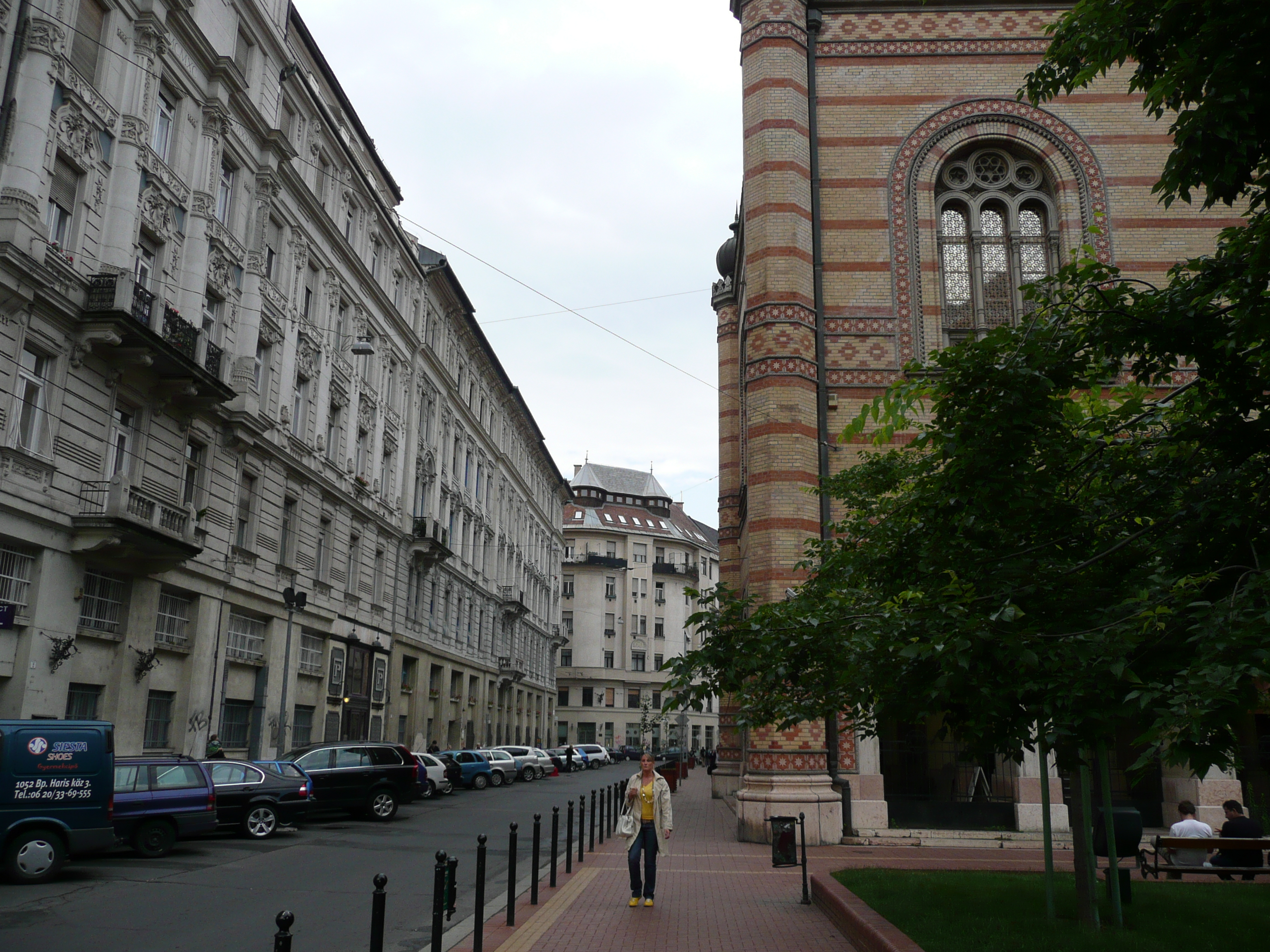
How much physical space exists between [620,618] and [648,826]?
86.0m

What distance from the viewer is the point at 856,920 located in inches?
367

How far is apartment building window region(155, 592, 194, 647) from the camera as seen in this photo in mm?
23672

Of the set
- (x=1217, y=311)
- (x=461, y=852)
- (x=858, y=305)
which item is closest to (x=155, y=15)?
(x=858, y=305)

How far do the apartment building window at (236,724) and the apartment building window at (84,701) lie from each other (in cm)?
514

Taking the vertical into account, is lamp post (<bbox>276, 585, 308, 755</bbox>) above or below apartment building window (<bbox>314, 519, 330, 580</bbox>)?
below

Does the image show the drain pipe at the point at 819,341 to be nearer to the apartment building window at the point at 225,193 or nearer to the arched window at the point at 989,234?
the arched window at the point at 989,234

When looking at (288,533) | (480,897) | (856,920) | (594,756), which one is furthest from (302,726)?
(594,756)

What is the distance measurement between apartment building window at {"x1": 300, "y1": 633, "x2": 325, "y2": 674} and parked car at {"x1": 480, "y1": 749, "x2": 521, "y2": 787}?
33.1ft

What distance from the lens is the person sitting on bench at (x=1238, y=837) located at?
1279cm

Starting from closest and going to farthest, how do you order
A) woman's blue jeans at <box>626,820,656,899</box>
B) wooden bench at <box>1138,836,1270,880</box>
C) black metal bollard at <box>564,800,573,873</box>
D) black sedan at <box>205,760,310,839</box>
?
1. woman's blue jeans at <box>626,820,656,899</box>
2. wooden bench at <box>1138,836,1270,880</box>
3. black metal bollard at <box>564,800,573,873</box>
4. black sedan at <box>205,760,310,839</box>

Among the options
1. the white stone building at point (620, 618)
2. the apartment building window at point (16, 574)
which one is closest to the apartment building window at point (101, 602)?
the apartment building window at point (16, 574)

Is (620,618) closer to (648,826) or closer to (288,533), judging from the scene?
(288,533)

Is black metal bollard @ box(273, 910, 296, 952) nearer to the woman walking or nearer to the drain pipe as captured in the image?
the woman walking

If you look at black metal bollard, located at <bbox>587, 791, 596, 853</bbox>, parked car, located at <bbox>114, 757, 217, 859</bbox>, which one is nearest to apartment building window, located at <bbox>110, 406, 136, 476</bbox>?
parked car, located at <bbox>114, 757, 217, 859</bbox>
